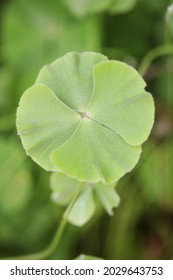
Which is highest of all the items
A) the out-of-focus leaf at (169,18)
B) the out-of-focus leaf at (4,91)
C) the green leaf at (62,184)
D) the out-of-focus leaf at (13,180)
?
the out-of-focus leaf at (169,18)

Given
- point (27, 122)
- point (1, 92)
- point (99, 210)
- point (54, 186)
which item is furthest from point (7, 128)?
point (27, 122)

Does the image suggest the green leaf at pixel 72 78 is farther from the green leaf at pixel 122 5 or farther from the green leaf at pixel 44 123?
the green leaf at pixel 122 5

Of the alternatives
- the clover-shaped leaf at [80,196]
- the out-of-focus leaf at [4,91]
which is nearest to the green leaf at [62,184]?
the clover-shaped leaf at [80,196]

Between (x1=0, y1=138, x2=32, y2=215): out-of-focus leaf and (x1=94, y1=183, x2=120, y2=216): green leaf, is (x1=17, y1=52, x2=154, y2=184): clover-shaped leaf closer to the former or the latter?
(x1=94, y1=183, x2=120, y2=216): green leaf

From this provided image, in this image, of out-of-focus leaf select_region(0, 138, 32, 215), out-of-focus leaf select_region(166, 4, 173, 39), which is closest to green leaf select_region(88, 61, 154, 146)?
out-of-focus leaf select_region(166, 4, 173, 39)
